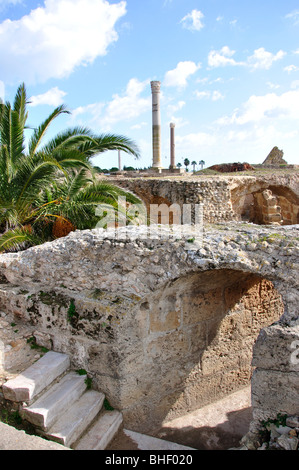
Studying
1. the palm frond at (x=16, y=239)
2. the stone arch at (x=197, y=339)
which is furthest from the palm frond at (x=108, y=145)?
the stone arch at (x=197, y=339)

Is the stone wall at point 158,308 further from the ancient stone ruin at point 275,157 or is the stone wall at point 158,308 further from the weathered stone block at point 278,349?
the ancient stone ruin at point 275,157

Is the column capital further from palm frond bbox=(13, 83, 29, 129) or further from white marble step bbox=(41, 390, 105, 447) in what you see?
white marble step bbox=(41, 390, 105, 447)

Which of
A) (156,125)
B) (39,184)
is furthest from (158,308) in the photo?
(156,125)

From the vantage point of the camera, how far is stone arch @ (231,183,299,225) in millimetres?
12164

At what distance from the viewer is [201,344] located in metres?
4.62

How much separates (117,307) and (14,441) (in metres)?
1.55

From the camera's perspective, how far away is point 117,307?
3893mm

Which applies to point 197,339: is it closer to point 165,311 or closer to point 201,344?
point 201,344

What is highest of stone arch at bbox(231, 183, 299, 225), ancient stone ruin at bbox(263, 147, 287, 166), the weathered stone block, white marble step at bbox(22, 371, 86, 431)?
ancient stone ruin at bbox(263, 147, 287, 166)

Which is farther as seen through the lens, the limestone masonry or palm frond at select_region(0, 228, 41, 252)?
palm frond at select_region(0, 228, 41, 252)

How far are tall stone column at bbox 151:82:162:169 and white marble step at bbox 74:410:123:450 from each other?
1671 centimetres

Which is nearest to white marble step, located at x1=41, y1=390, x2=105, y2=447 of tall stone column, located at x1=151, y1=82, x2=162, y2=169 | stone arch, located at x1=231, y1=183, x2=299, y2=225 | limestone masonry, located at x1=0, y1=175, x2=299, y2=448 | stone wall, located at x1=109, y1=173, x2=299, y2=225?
limestone masonry, located at x1=0, y1=175, x2=299, y2=448

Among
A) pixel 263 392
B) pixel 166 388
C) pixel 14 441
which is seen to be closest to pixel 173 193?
pixel 166 388

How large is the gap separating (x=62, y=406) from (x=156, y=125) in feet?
56.0
